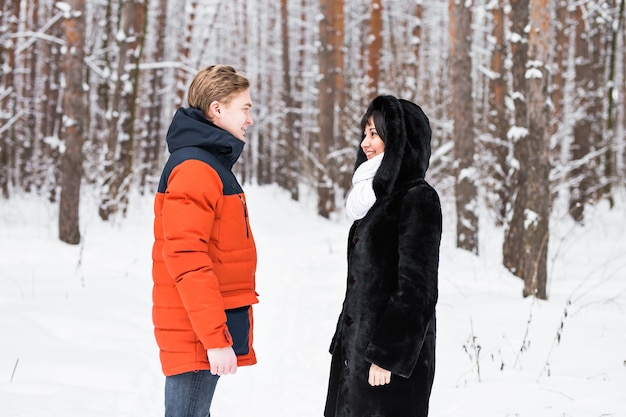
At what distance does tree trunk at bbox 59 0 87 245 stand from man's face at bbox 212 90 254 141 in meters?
7.70

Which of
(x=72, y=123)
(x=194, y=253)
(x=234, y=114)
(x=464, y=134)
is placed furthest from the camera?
(x=464, y=134)

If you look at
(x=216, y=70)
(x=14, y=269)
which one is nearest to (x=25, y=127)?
(x=14, y=269)

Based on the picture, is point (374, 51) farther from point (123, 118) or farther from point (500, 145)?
point (123, 118)

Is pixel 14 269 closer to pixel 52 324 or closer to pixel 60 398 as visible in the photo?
pixel 52 324

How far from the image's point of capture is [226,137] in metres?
2.29

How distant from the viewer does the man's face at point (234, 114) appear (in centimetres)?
234

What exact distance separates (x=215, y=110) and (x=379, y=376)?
4.27 ft

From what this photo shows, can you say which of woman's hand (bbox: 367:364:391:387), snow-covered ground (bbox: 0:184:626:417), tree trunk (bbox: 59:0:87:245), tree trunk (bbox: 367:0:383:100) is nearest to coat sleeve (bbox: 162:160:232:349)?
woman's hand (bbox: 367:364:391:387)

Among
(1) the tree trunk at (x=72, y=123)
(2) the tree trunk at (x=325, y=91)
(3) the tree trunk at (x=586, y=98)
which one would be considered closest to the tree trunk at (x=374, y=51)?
(2) the tree trunk at (x=325, y=91)

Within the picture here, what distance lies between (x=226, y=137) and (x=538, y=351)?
365 centimetres

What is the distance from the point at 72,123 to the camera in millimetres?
9227

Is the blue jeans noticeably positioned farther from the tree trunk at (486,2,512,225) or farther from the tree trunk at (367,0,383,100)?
the tree trunk at (367,0,383,100)

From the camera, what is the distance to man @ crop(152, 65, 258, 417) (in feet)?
6.80

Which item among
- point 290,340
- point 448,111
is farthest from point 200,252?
point 448,111
